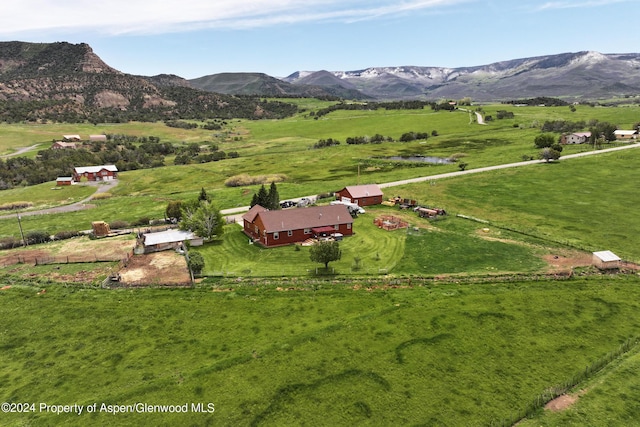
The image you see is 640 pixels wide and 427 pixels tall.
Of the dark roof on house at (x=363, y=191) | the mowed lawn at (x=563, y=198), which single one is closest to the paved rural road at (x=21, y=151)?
the dark roof on house at (x=363, y=191)

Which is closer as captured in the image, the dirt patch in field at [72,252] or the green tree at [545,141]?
the dirt patch in field at [72,252]

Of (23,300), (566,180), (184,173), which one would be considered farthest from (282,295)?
(184,173)

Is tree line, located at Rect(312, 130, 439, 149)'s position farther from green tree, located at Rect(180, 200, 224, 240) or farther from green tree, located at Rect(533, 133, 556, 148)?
green tree, located at Rect(180, 200, 224, 240)

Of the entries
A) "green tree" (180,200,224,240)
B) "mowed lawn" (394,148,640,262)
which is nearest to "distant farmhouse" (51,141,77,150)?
"green tree" (180,200,224,240)

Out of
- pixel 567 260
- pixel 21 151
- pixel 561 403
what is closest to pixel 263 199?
pixel 567 260

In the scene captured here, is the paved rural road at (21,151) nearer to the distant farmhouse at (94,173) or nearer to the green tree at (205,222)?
the distant farmhouse at (94,173)

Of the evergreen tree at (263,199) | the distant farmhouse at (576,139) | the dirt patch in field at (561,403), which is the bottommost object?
the dirt patch in field at (561,403)

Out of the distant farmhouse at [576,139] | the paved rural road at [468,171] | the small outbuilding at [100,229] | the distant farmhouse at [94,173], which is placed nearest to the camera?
the small outbuilding at [100,229]

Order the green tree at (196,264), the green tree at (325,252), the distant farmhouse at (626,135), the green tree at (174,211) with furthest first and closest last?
the distant farmhouse at (626,135)
the green tree at (174,211)
the green tree at (196,264)
the green tree at (325,252)
